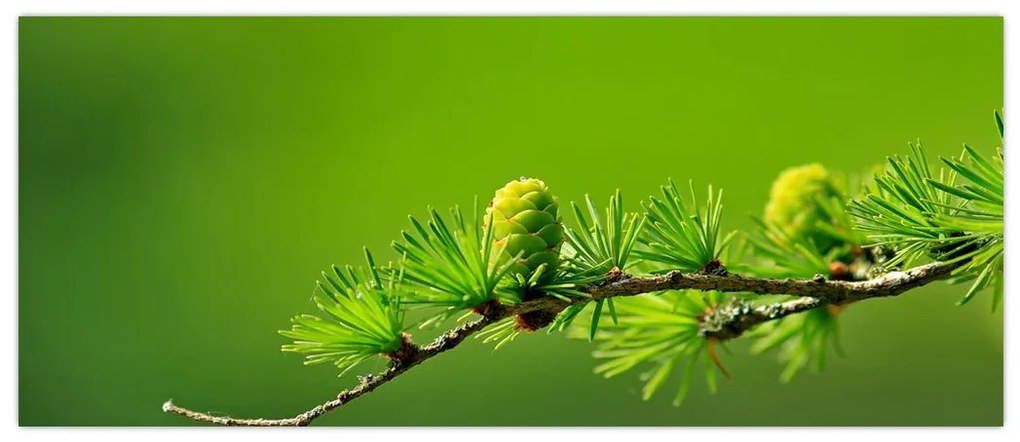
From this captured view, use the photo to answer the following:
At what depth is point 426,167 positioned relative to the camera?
199 cm

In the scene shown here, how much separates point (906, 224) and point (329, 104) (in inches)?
59.1

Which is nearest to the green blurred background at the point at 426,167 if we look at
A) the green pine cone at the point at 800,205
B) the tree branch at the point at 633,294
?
the green pine cone at the point at 800,205

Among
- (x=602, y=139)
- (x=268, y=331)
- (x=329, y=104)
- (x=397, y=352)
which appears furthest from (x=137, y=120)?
(x=397, y=352)

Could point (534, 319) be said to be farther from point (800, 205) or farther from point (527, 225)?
point (800, 205)

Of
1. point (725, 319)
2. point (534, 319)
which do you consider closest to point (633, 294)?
point (534, 319)

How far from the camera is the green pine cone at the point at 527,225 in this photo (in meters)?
0.49

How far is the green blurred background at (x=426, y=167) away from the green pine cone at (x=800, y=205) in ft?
2.65

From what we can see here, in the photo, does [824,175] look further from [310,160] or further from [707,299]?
[310,160]

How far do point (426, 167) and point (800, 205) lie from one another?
1344mm

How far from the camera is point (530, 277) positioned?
1.59 ft

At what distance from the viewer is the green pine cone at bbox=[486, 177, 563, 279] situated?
487mm

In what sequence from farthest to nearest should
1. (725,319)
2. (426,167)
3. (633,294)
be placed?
(426,167)
(725,319)
(633,294)

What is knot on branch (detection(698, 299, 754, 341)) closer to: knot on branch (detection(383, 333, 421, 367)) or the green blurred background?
knot on branch (detection(383, 333, 421, 367))

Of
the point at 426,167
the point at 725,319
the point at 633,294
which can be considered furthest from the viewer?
the point at 426,167
